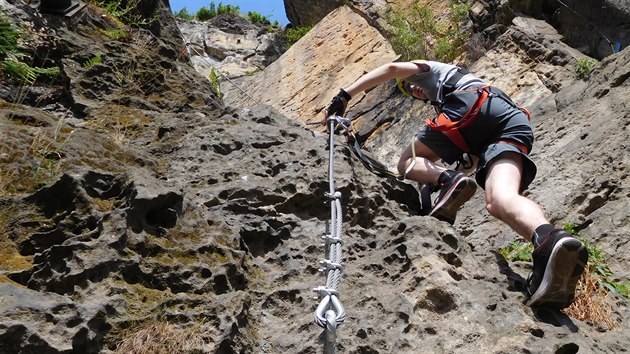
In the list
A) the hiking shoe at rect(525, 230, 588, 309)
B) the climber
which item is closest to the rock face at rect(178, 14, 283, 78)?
the climber

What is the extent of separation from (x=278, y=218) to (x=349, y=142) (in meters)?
1.11

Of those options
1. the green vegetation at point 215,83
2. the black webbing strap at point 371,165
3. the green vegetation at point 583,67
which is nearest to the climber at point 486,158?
the black webbing strap at point 371,165

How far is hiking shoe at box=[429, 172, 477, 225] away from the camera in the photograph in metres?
4.22

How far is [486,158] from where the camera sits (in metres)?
4.17

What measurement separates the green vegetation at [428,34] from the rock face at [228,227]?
5770mm

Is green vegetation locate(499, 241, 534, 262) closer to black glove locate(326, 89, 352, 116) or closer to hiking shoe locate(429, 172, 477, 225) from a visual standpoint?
hiking shoe locate(429, 172, 477, 225)

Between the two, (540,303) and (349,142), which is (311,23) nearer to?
(349,142)

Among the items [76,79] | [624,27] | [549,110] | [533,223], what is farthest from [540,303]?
[624,27]

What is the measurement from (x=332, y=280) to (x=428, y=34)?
10.7 meters

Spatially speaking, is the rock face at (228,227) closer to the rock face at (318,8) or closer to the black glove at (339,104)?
the black glove at (339,104)

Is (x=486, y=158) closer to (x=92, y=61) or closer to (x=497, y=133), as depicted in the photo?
(x=497, y=133)

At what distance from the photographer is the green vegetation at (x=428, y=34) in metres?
12.3

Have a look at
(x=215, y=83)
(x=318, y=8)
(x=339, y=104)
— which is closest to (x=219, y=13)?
(x=318, y=8)

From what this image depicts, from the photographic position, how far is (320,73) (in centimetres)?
1427
